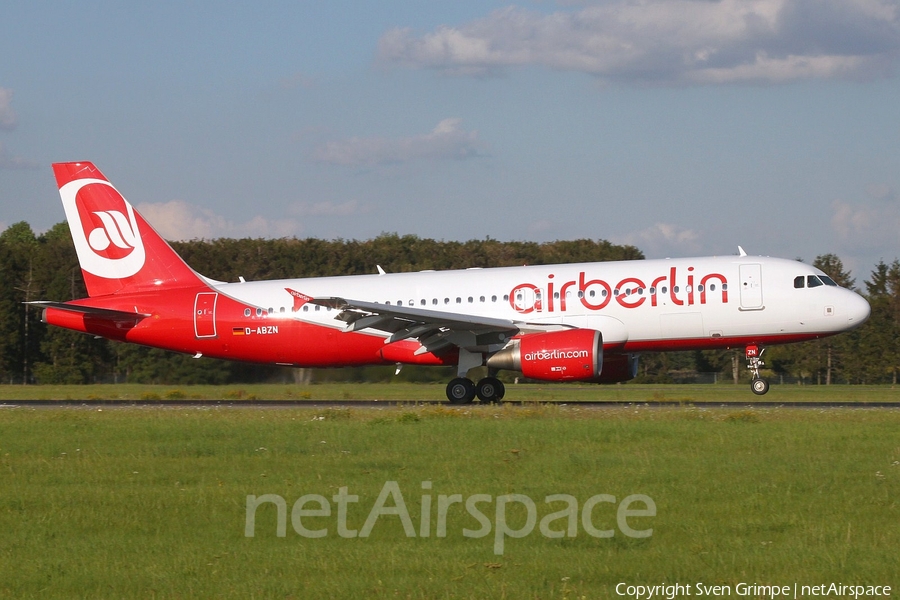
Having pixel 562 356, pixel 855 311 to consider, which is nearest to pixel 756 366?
pixel 855 311

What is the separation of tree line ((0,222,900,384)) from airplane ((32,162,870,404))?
20.9ft

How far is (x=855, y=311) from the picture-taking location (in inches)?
1008

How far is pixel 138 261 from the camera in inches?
1168

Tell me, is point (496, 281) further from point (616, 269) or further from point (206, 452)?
point (206, 452)

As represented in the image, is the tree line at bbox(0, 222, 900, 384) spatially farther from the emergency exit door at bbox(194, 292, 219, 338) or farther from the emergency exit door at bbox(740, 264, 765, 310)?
the emergency exit door at bbox(740, 264, 765, 310)

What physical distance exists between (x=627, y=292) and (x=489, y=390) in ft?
14.4

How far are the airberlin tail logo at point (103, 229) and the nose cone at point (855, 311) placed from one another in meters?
19.4

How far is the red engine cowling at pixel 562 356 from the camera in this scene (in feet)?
78.4

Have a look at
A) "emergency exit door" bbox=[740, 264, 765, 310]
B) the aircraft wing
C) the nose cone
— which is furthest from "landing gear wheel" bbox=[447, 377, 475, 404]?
the nose cone

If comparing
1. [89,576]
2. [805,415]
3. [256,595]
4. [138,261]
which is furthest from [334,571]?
[138,261]

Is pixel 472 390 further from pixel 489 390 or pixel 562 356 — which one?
pixel 562 356

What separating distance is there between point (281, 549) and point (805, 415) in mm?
14474

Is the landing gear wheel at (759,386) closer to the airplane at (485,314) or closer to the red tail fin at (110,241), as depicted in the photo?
the airplane at (485,314)

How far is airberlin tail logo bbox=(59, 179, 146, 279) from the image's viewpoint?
97.3 feet
